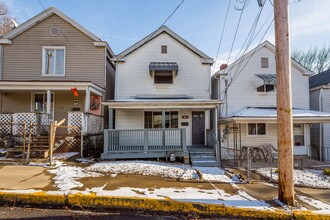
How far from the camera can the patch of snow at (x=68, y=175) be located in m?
5.38

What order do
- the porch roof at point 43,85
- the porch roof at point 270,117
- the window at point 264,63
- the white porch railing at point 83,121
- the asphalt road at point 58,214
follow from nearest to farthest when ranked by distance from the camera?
the asphalt road at point 58,214, the white porch railing at point 83,121, the porch roof at point 43,85, the porch roof at point 270,117, the window at point 264,63

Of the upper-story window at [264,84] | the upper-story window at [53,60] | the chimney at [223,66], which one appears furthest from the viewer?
the chimney at [223,66]

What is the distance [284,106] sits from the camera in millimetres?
4539

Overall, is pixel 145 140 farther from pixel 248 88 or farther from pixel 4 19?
pixel 4 19

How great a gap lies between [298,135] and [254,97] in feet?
12.3

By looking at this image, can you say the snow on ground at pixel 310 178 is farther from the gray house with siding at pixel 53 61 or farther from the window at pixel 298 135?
the gray house with siding at pixel 53 61

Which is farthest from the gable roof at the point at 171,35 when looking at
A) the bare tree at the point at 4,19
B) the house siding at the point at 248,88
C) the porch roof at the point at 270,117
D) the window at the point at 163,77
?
the bare tree at the point at 4,19

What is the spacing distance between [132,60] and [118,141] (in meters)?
5.77

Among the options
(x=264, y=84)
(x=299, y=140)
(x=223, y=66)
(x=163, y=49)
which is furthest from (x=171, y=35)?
(x=299, y=140)

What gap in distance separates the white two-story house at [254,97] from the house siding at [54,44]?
8266 millimetres

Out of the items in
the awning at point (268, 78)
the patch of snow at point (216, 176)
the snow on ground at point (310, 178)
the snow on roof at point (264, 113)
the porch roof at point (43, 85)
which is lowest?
the snow on ground at point (310, 178)

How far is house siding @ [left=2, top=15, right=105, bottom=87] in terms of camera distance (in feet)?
42.7

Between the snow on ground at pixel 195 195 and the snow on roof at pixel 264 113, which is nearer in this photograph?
the snow on ground at pixel 195 195

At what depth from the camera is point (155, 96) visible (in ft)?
42.4
